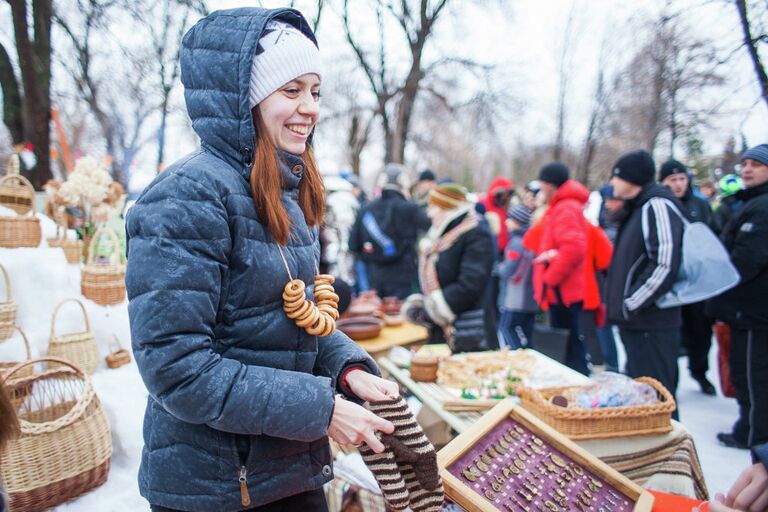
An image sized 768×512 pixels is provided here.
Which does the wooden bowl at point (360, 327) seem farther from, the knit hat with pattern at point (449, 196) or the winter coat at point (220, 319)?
the winter coat at point (220, 319)

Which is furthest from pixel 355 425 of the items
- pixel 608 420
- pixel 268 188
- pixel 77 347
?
pixel 77 347

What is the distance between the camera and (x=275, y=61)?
1.12 meters

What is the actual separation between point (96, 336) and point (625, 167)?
3.61 metres

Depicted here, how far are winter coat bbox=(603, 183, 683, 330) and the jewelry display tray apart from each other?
170 centimetres

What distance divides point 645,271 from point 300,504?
2724 millimetres

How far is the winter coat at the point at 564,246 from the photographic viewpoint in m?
4.38

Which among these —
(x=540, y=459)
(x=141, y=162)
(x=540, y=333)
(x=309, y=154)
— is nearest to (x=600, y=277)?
(x=540, y=333)

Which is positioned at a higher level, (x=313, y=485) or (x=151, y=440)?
(x=151, y=440)

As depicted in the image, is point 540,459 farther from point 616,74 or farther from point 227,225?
point 616,74

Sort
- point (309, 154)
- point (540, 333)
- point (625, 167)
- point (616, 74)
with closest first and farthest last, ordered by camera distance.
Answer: point (309, 154), point (625, 167), point (540, 333), point (616, 74)

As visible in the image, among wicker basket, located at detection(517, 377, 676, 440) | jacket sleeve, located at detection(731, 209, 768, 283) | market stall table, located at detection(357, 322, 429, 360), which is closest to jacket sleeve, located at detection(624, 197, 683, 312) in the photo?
jacket sleeve, located at detection(731, 209, 768, 283)

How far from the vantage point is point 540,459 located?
5.53 ft

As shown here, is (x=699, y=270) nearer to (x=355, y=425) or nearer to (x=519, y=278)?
(x=519, y=278)

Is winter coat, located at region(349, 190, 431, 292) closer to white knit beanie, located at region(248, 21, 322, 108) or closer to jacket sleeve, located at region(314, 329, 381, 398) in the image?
jacket sleeve, located at region(314, 329, 381, 398)
